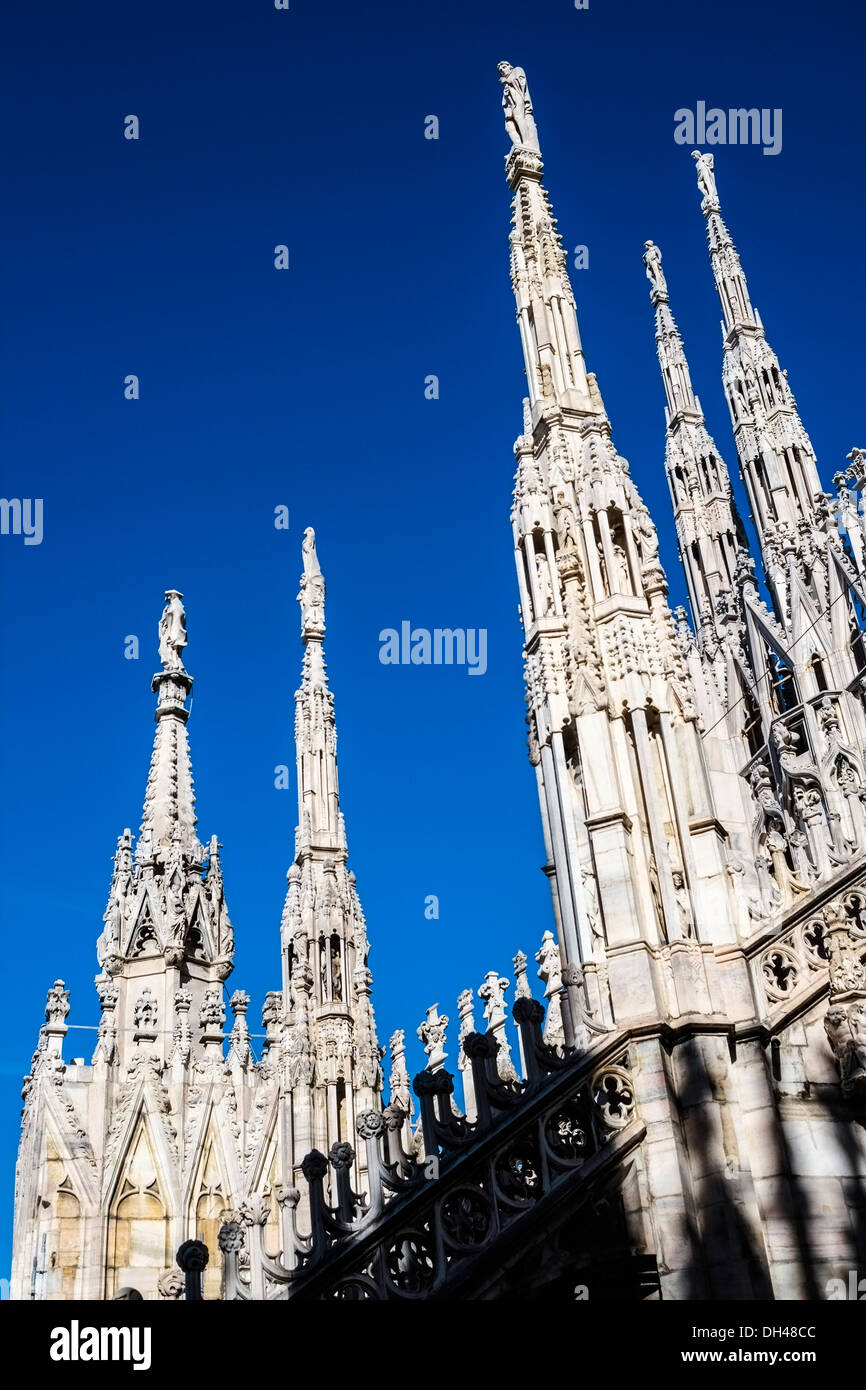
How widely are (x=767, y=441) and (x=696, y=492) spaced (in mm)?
3169

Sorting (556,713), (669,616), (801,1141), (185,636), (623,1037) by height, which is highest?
(185,636)

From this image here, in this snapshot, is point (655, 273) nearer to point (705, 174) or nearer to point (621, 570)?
point (705, 174)

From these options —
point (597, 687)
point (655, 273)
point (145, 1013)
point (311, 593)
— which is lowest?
point (597, 687)

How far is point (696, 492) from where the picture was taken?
38719 mm

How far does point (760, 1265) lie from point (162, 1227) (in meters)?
12.1

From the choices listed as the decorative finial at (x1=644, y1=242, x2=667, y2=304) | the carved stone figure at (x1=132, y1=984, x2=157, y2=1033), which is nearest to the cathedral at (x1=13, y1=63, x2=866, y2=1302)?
the carved stone figure at (x1=132, y1=984, x2=157, y2=1033)

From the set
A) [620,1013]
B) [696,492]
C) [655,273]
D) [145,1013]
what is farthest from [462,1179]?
[655,273]

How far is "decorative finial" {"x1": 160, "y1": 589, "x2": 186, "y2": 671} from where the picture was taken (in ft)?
81.4

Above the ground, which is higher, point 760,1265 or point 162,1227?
point 162,1227

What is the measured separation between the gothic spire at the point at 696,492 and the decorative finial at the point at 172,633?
41.9 ft

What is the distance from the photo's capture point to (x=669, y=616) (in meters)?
10.4

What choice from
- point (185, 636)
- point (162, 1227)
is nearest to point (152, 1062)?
point (162, 1227)

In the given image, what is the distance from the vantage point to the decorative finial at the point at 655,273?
145 feet
